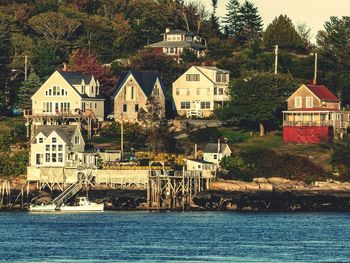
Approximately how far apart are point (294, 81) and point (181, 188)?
26630 millimetres

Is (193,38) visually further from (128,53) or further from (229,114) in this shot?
(229,114)

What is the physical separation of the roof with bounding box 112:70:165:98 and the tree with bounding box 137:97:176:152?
4.31 meters

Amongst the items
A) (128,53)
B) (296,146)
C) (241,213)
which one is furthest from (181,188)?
(128,53)

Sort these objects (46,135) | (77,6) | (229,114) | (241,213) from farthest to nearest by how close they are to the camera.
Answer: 1. (77,6)
2. (229,114)
3. (46,135)
4. (241,213)

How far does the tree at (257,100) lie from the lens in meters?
139

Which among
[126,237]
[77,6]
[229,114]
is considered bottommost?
[126,237]

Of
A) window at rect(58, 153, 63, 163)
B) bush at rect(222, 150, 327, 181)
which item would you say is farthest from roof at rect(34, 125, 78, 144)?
bush at rect(222, 150, 327, 181)

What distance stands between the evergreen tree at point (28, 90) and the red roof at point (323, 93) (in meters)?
25.3

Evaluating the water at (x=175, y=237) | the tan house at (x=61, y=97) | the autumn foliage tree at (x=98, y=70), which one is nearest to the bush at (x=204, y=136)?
the tan house at (x=61, y=97)

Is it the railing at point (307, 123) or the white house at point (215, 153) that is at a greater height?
the railing at point (307, 123)

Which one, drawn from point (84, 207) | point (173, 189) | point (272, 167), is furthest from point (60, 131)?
point (272, 167)

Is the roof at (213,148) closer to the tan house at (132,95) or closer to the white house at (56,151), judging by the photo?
the white house at (56,151)

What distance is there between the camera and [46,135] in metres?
129

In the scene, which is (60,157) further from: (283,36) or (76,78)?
(283,36)
